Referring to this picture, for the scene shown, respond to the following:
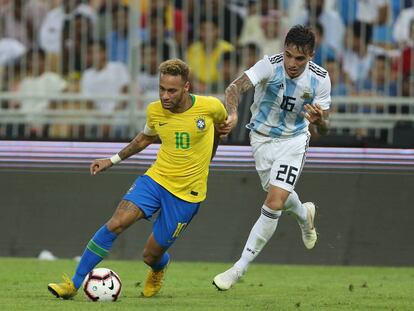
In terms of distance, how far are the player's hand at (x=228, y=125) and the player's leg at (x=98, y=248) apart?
1.05m

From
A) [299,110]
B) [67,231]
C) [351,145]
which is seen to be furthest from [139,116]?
[299,110]

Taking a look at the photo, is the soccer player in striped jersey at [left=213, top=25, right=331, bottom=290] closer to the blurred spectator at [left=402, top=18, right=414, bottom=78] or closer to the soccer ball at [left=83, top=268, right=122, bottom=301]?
the soccer ball at [left=83, top=268, right=122, bottom=301]

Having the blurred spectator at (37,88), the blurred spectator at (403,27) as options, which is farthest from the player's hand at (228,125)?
the blurred spectator at (37,88)

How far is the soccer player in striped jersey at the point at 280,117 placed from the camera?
10.7m

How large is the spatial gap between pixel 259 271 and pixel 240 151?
1.72m

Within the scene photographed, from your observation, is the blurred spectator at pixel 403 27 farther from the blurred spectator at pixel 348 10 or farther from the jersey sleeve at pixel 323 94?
the jersey sleeve at pixel 323 94

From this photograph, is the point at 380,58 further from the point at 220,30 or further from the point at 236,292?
the point at 236,292

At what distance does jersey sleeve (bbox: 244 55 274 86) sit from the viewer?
10.8 meters

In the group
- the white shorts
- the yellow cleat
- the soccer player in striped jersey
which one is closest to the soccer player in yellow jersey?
the yellow cleat

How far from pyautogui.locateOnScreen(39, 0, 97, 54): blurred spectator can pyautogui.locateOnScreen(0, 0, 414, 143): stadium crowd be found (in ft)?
0.04

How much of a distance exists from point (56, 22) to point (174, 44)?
1669mm

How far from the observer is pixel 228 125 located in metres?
10.1

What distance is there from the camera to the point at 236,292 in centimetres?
1130

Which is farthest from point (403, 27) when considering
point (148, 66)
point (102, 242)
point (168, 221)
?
point (102, 242)
